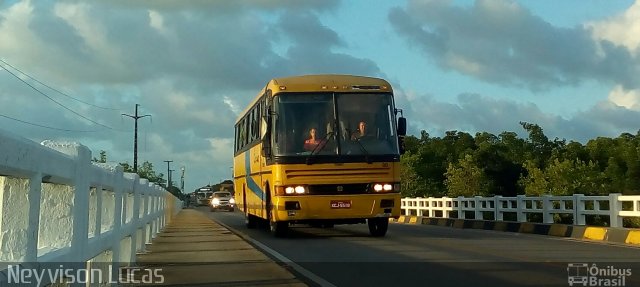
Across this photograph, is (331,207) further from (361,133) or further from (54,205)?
(54,205)

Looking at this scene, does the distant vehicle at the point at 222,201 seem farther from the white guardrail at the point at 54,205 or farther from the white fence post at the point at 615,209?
the white guardrail at the point at 54,205

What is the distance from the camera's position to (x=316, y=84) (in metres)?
17.7

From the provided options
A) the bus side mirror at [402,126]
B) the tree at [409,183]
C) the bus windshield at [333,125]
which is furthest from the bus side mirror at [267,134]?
the tree at [409,183]

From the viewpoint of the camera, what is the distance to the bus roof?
1753cm

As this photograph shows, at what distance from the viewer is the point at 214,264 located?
12.0 meters

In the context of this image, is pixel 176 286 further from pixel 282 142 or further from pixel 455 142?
pixel 455 142

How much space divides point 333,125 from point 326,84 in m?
1.04

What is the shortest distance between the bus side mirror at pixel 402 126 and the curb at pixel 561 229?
17.1 ft

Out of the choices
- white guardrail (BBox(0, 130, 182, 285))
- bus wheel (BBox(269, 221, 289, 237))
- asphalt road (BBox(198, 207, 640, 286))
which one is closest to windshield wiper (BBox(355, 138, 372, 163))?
asphalt road (BBox(198, 207, 640, 286))

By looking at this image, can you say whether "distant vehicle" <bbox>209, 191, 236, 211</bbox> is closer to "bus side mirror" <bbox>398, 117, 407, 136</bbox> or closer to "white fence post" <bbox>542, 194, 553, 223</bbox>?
"white fence post" <bbox>542, 194, 553, 223</bbox>

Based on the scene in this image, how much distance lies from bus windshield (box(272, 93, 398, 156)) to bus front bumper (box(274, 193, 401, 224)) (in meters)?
0.96

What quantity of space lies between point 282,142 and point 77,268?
11.6 m

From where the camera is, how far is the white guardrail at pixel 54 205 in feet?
12.5

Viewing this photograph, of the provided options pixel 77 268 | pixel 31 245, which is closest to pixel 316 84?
pixel 77 268
